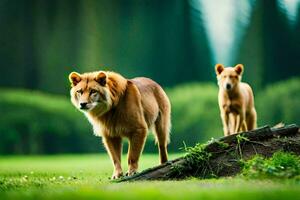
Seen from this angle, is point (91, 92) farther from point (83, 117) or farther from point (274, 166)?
point (83, 117)

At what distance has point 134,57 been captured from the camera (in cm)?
1512

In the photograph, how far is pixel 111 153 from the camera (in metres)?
6.55

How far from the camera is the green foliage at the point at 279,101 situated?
47.6 ft

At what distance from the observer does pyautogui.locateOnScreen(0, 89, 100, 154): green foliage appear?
14523 mm

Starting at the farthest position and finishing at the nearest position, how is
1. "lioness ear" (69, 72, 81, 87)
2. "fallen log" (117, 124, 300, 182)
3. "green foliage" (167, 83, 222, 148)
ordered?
"green foliage" (167, 83, 222, 148)
"lioness ear" (69, 72, 81, 87)
"fallen log" (117, 124, 300, 182)

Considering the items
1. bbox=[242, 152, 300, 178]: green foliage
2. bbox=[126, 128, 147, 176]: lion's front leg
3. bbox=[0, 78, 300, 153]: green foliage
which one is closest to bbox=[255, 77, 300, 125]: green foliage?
bbox=[0, 78, 300, 153]: green foliage

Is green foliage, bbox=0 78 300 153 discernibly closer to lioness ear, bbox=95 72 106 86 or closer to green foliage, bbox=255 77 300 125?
green foliage, bbox=255 77 300 125

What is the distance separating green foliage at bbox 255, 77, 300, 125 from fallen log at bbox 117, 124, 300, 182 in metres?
8.33

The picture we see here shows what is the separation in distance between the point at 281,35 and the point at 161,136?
28.3 ft

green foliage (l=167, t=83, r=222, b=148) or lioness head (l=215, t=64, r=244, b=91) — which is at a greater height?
lioness head (l=215, t=64, r=244, b=91)

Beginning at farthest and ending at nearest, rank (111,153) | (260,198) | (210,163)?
(111,153) < (210,163) < (260,198)

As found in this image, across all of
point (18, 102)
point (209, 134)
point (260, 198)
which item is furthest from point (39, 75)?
point (260, 198)

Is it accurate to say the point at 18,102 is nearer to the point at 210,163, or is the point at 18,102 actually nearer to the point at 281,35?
the point at 281,35

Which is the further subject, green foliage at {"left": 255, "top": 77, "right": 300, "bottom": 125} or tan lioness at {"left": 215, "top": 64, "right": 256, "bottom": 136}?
green foliage at {"left": 255, "top": 77, "right": 300, "bottom": 125}
